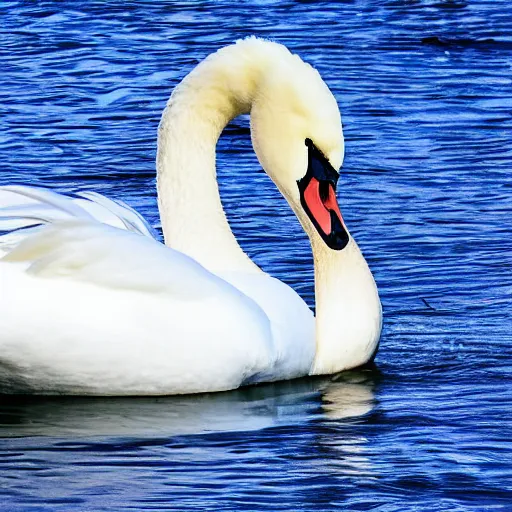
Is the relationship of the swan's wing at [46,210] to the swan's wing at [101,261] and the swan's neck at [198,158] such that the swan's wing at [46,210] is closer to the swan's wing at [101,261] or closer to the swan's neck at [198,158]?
the swan's wing at [101,261]

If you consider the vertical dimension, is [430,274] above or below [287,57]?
below

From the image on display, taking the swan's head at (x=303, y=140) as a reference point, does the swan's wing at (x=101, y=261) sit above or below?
below

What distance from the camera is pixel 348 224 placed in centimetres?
916

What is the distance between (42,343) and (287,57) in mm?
1582

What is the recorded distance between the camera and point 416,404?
6.62m

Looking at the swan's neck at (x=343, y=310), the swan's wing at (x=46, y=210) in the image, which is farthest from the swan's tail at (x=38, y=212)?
the swan's neck at (x=343, y=310)

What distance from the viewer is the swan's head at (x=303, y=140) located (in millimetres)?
7156

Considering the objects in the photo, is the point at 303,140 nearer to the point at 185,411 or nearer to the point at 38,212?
the point at 38,212

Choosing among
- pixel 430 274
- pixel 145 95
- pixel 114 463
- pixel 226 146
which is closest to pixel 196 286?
pixel 114 463

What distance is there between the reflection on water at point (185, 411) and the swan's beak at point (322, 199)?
2.17 ft

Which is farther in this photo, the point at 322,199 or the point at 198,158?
the point at 198,158

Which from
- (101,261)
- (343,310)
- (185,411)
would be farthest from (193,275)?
(343,310)

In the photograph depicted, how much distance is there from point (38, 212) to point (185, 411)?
0.90 metres

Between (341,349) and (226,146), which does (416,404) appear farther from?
(226,146)
